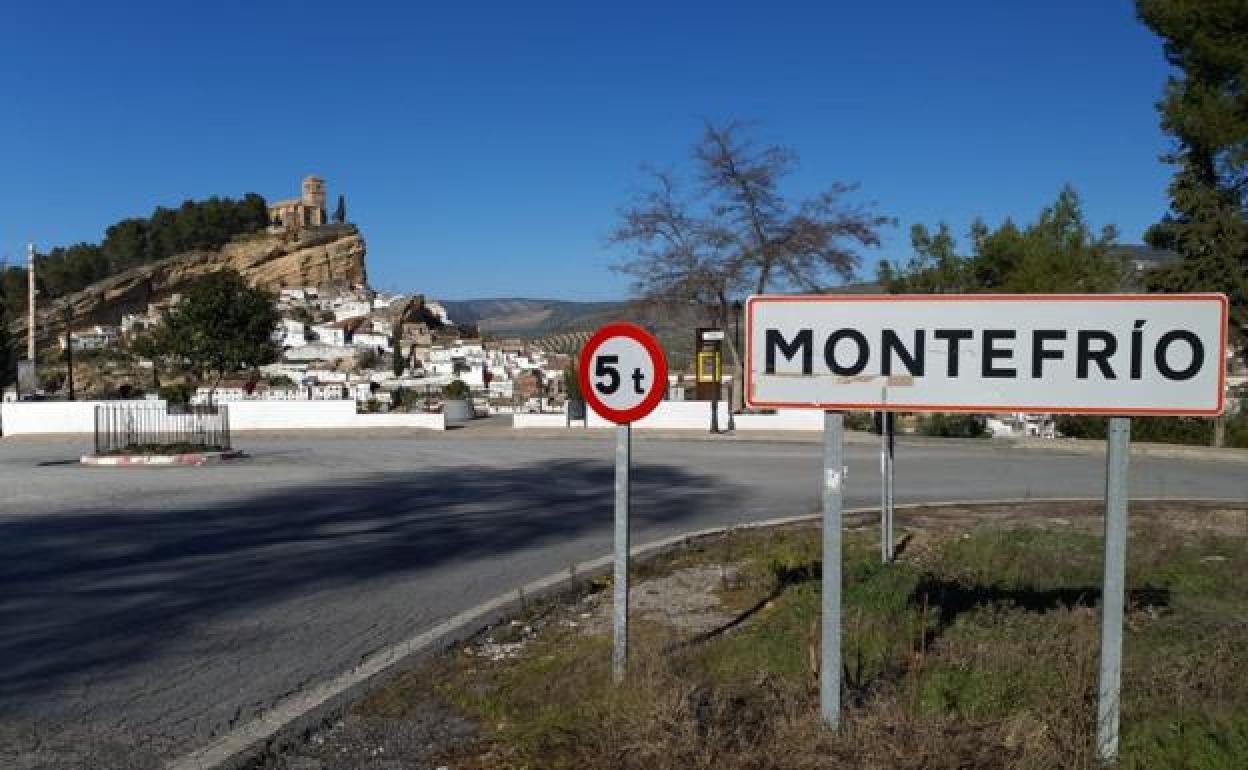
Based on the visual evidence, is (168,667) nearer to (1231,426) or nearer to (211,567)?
(211,567)

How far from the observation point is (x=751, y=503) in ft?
39.7

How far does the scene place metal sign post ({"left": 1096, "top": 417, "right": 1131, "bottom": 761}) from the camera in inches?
142

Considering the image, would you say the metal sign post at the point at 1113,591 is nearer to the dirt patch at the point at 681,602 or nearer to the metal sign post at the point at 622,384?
the metal sign post at the point at 622,384

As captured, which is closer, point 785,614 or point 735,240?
point 785,614

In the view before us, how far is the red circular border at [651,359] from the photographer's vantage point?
4879mm

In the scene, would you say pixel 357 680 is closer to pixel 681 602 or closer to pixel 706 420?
pixel 681 602

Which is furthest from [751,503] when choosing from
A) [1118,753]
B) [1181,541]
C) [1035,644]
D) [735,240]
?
[735,240]

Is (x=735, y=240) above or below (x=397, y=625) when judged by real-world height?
above

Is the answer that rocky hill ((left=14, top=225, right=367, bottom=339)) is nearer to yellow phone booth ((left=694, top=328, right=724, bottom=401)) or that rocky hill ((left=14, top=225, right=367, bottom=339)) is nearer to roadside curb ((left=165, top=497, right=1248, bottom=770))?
yellow phone booth ((left=694, top=328, right=724, bottom=401))

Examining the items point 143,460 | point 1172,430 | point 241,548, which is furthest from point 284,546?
point 1172,430

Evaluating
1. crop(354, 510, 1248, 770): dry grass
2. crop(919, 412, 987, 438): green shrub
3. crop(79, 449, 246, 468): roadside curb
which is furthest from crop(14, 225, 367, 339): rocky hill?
crop(354, 510, 1248, 770): dry grass

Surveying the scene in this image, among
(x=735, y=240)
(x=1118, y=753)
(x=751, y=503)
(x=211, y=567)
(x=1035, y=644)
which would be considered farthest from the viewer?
(x=735, y=240)

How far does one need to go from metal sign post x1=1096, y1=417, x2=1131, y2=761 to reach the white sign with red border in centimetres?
16

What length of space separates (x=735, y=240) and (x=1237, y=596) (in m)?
23.7
